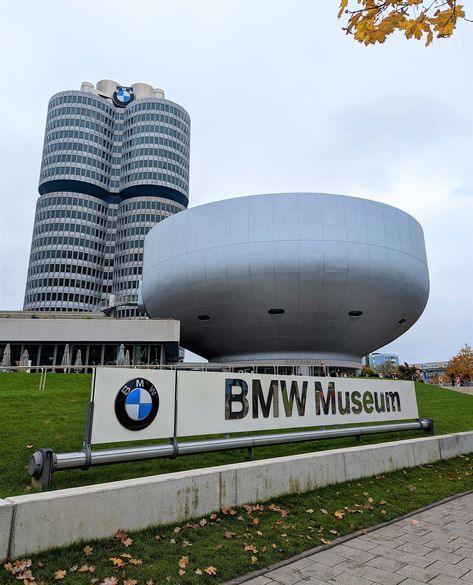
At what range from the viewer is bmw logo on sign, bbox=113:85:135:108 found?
456 feet

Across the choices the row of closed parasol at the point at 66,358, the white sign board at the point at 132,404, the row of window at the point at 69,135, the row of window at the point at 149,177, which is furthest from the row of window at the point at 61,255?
the white sign board at the point at 132,404

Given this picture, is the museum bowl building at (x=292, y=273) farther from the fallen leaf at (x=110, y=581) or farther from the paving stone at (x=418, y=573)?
the fallen leaf at (x=110, y=581)

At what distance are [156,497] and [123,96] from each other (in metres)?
156

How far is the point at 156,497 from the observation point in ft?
17.1

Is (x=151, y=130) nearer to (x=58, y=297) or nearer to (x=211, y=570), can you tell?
(x=58, y=297)

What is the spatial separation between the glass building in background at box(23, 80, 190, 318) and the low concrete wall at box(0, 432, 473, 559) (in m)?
105

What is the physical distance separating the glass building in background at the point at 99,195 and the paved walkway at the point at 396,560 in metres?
107

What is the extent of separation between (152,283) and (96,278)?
77457mm

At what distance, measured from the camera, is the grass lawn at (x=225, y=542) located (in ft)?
13.2

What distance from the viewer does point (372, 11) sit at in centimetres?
435

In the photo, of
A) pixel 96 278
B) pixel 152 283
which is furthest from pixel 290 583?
pixel 96 278

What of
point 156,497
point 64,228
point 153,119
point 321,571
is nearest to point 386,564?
point 321,571

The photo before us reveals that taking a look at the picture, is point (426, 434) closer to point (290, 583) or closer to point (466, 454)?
point (466, 454)

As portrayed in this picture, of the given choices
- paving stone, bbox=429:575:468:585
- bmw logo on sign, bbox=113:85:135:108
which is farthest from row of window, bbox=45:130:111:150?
paving stone, bbox=429:575:468:585
